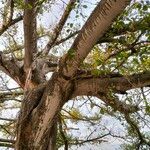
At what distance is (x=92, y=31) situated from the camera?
450 cm

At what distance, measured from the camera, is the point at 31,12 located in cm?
620

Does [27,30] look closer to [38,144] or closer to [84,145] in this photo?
[38,144]

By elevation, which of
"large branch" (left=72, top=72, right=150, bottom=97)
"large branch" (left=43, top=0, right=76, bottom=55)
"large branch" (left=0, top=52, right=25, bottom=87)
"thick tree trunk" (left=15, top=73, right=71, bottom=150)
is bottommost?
"thick tree trunk" (left=15, top=73, right=71, bottom=150)

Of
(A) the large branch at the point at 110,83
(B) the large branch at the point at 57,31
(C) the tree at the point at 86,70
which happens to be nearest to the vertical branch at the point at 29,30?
(C) the tree at the point at 86,70

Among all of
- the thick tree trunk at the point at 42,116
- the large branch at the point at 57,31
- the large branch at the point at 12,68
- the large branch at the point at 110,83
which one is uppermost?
the large branch at the point at 57,31

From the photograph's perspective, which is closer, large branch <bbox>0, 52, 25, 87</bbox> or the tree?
the tree

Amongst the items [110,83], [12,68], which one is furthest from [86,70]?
[12,68]

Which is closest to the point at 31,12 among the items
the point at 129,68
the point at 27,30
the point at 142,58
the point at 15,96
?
the point at 27,30

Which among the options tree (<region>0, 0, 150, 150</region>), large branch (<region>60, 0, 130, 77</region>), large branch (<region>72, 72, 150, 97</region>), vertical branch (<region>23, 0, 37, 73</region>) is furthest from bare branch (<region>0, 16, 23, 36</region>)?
large branch (<region>60, 0, 130, 77</region>)

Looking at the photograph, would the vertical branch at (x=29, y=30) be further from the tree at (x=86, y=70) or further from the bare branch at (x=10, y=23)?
the bare branch at (x=10, y=23)

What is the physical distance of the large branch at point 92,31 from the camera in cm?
414

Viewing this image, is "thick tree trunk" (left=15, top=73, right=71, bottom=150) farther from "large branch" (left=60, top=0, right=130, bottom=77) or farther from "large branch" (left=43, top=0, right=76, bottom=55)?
"large branch" (left=43, top=0, right=76, bottom=55)

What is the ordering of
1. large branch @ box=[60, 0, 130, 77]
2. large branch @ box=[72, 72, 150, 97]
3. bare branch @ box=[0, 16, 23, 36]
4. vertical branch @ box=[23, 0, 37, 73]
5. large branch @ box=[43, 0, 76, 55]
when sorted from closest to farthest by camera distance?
large branch @ box=[60, 0, 130, 77], large branch @ box=[72, 72, 150, 97], vertical branch @ box=[23, 0, 37, 73], large branch @ box=[43, 0, 76, 55], bare branch @ box=[0, 16, 23, 36]

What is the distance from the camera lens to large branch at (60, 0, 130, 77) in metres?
4.14
